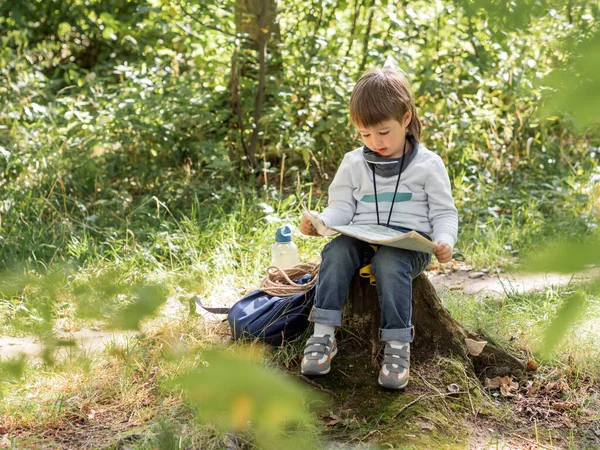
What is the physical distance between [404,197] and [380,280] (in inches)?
15.6

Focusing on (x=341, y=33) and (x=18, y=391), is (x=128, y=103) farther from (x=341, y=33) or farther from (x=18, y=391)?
(x=18, y=391)

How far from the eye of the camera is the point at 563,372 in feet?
9.78

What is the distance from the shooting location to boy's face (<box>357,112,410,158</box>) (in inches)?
112

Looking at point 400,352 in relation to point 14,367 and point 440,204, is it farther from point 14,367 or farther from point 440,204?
point 14,367

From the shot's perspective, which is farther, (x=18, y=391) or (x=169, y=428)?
(x=18, y=391)

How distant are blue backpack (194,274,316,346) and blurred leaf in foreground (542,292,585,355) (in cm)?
235

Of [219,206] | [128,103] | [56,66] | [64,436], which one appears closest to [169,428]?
[64,436]

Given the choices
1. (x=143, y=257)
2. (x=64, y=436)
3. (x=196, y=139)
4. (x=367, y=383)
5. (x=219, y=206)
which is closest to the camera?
(x=64, y=436)

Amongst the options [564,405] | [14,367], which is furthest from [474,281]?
[14,367]

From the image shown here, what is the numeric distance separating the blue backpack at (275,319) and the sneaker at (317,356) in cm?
33

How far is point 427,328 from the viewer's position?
9.73 ft

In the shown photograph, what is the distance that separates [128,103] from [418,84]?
7.26 ft

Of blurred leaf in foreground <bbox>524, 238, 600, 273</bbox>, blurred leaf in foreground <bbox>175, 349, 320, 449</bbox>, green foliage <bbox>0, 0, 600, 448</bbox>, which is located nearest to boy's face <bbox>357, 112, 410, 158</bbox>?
green foliage <bbox>0, 0, 600, 448</bbox>

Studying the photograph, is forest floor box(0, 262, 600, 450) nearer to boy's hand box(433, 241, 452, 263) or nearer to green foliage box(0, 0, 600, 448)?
boy's hand box(433, 241, 452, 263)
